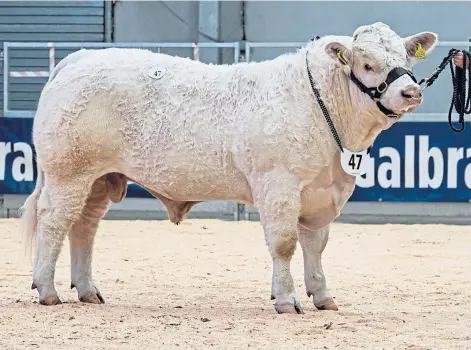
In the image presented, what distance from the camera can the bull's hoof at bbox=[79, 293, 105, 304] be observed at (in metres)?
8.24

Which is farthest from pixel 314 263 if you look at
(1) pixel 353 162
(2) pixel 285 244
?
(1) pixel 353 162

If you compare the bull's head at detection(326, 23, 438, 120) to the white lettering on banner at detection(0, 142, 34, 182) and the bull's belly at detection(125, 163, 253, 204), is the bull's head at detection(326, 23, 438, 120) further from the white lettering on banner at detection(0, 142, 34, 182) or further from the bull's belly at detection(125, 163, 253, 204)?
the white lettering on banner at detection(0, 142, 34, 182)

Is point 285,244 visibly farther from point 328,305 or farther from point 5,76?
point 5,76

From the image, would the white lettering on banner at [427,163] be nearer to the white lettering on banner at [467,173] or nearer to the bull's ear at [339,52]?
the white lettering on banner at [467,173]

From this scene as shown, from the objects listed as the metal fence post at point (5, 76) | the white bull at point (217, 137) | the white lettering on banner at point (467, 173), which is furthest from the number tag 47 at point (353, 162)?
the metal fence post at point (5, 76)

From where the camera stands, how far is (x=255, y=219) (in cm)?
1459

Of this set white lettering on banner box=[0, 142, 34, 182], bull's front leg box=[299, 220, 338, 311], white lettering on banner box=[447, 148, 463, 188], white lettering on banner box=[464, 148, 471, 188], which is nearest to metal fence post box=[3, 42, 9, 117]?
white lettering on banner box=[0, 142, 34, 182]

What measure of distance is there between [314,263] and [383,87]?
1389mm

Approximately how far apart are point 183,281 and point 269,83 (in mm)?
2313

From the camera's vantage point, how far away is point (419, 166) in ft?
46.4

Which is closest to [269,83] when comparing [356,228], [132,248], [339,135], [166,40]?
[339,135]

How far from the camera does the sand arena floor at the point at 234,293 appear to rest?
671cm

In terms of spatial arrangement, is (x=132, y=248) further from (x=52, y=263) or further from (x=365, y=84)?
(x=365, y=84)

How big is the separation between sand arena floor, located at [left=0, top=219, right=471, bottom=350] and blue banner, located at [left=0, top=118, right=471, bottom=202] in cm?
54
